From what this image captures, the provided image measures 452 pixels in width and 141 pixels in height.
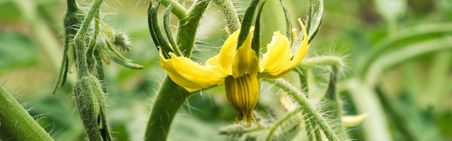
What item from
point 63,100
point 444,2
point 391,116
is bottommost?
point 63,100

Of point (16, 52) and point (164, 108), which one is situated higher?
point (164, 108)

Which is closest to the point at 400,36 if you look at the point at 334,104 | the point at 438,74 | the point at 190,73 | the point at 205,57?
the point at 205,57

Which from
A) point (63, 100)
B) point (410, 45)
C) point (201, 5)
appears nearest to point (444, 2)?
point (410, 45)

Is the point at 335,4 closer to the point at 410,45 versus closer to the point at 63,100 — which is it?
the point at 410,45

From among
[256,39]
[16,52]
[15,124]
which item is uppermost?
[256,39]

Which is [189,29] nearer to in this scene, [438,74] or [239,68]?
[239,68]

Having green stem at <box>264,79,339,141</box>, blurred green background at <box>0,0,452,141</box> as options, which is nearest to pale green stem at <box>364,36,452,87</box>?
blurred green background at <box>0,0,452,141</box>

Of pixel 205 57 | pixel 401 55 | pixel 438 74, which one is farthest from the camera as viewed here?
pixel 438 74
